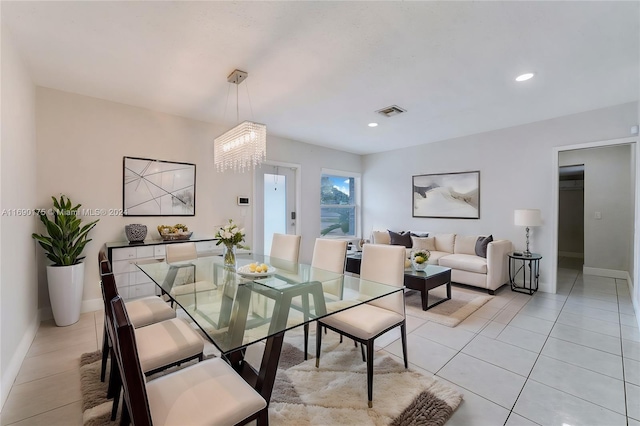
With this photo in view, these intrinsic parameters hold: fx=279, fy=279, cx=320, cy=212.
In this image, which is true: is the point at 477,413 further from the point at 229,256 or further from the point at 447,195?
the point at 447,195

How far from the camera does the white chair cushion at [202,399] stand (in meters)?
1.05

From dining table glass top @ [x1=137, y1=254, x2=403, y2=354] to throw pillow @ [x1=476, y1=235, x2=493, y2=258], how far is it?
119 inches

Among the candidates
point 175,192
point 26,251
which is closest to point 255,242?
point 175,192

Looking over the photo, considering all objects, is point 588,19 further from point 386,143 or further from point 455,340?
point 386,143

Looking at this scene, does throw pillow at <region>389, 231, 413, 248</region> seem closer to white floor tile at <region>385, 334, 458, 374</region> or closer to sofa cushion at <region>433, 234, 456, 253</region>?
sofa cushion at <region>433, 234, 456, 253</region>

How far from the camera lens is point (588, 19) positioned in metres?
1.95

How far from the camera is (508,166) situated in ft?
14.8

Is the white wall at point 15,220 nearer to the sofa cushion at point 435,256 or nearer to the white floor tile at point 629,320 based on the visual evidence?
the sofa cushion at point 435,256

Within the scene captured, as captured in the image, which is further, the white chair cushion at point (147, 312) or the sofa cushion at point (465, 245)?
the sofa cushion at point (465, 245)

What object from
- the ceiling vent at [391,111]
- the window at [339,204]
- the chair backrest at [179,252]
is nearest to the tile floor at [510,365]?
the chair backrest at [179,252]

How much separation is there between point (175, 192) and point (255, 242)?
1.50 metres

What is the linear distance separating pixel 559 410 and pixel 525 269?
3.12m

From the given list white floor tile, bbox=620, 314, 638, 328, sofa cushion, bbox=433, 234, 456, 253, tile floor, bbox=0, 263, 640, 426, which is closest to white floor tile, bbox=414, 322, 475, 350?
tile floor, bbox=0, 263, 640, 426

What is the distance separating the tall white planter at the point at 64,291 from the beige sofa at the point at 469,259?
468cm
